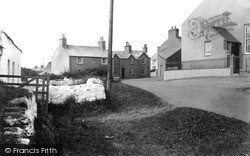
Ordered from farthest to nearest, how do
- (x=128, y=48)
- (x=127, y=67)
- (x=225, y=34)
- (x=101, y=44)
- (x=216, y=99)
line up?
(x=128, y=48)
(x=127, y=67)
(x=101, y=44)
(x=225, y=34)
(x=216, y=99)

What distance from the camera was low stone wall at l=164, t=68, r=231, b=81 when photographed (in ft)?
78.0

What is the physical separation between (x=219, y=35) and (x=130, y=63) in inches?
1094

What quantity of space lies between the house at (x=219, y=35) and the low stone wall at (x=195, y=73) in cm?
64

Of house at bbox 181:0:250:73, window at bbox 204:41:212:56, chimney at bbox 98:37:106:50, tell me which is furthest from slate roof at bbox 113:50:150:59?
window at bbox 204:41:212:56

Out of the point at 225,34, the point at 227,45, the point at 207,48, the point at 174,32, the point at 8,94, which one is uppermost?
the point at 174,32

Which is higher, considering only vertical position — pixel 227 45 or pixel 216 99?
pixel 227 45

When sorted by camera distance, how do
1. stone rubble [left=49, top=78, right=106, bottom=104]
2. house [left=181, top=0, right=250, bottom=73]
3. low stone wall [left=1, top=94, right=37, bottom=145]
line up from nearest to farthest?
1. low stone wall [left=1, top=94, right=37, bottom=145]
2. stone rubble [left=49, top=78, right=106, bottom=104]
3. house [left=181, top=0, right=250, bottom=73]

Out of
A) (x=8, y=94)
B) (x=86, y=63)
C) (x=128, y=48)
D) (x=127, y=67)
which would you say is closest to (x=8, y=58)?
(x=8, y=94)

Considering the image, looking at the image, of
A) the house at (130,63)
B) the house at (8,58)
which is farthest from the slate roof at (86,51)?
the house at (8,58)

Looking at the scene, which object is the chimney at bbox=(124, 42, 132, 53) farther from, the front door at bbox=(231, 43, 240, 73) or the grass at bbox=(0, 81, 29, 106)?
the grass at bbox=(0, 81, 29, 106)

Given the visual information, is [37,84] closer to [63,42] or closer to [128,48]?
[63,42]

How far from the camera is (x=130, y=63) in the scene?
171 feet

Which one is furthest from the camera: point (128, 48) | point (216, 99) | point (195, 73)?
point (128, 48)

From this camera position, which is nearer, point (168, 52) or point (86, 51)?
point (168, 52)
